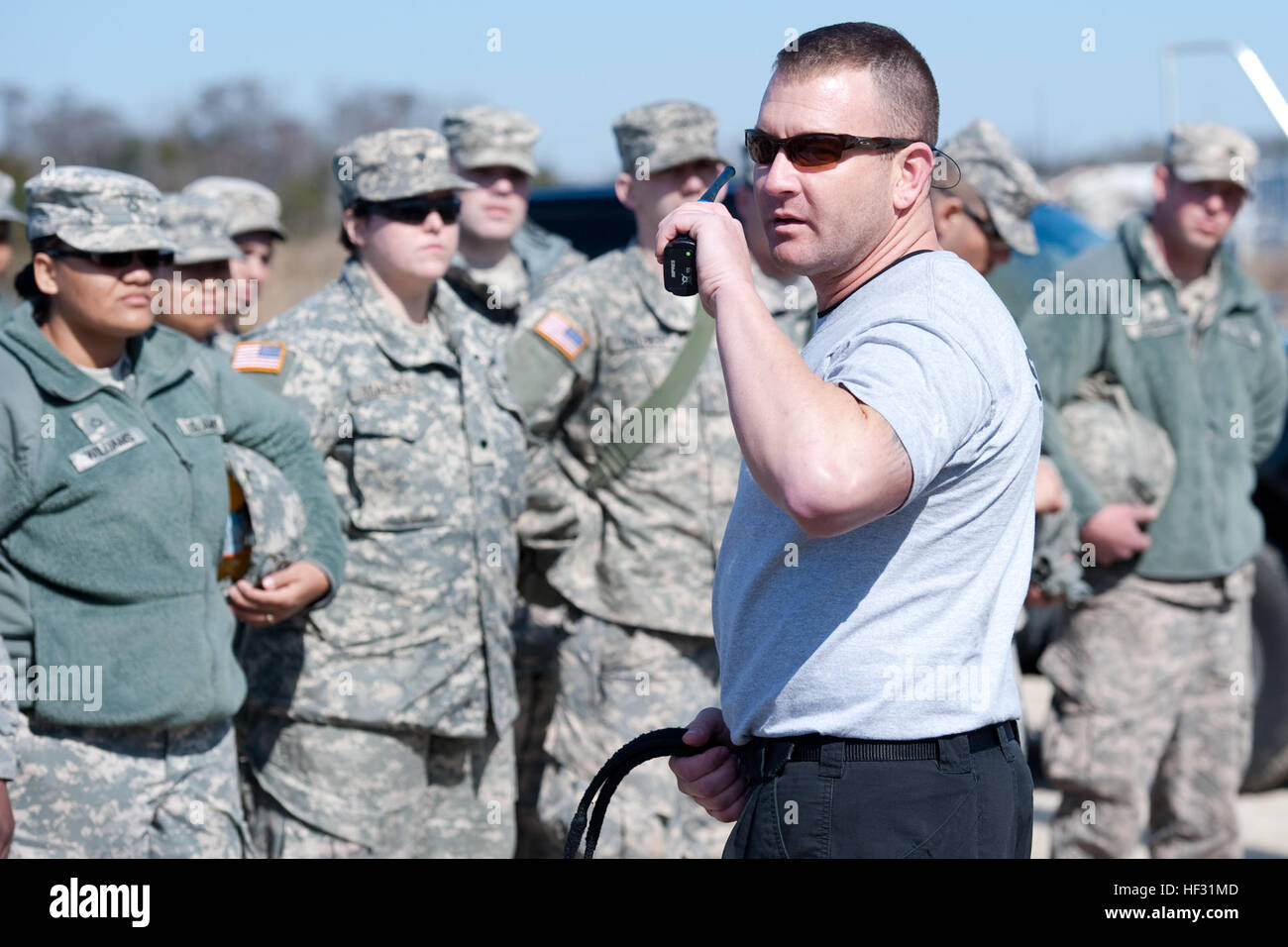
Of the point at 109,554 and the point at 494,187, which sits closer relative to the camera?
the point at 109,554

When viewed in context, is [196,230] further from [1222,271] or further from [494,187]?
[1222,271]

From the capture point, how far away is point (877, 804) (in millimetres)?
2047

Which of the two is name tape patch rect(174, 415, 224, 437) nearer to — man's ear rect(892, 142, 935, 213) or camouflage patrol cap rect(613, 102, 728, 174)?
camouflage patrol cap rect(613, 102, 728, 174)

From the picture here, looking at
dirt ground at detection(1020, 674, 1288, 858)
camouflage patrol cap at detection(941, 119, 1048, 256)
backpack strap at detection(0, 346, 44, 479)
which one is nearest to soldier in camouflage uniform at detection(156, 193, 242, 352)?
backpack strap at detection(0, 346, 44, 479)

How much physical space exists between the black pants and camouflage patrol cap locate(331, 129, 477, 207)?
8.01 feet

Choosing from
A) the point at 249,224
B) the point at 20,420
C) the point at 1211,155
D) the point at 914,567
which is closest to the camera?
the point at 914,567

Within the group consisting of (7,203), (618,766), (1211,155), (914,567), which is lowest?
(618,766)

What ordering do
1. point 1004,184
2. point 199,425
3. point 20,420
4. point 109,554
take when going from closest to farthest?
point 20,420, point 109,554, point 199,425, point 1004,184

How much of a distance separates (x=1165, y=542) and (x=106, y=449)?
3.14 metres

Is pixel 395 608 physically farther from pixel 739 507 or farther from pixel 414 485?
pixel 739 507

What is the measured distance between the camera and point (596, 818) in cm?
233

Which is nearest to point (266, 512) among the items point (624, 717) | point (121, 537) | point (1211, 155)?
point (121, 537)

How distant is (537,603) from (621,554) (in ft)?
1.21

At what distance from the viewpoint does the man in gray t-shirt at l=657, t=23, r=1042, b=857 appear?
1993 mm
